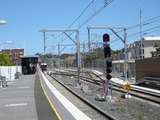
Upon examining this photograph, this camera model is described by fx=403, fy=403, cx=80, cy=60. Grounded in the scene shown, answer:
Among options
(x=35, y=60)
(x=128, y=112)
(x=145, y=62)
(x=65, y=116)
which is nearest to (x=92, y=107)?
(x=128, y=112)

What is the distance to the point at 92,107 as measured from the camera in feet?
67.3

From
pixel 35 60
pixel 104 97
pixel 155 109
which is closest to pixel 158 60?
pixel 104 97

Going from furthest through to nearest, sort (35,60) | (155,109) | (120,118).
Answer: (35,60) → (155,109) → (120,118)

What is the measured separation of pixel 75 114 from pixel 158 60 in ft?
82.1

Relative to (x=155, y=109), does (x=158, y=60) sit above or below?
above

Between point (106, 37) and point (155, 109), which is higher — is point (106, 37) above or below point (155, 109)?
above

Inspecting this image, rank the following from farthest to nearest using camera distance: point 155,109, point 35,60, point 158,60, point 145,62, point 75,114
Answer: point 35,60
point 145,62
point 158,60
point 155,109
point 75,114

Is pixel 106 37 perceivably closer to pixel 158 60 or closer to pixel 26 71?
pixel 158 60

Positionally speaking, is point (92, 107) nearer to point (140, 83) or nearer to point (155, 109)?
point (155, 109)

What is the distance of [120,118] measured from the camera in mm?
16031

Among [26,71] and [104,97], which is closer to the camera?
[104,97]

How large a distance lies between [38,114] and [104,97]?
298 inches

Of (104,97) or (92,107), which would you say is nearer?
(92,107)

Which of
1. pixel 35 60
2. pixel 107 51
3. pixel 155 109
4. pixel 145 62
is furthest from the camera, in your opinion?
pixel 35 60
